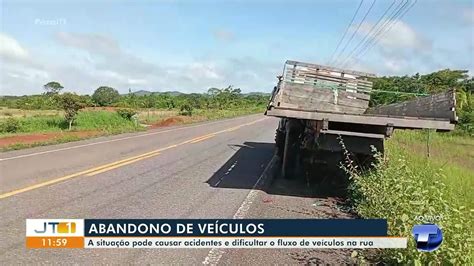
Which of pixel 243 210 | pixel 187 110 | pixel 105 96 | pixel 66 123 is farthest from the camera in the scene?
pixel 105 96

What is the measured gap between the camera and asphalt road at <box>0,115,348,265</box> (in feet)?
14.8

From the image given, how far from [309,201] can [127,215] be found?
10.5 ft

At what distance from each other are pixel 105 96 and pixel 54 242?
81548 mm

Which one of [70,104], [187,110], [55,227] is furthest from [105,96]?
[55,227]

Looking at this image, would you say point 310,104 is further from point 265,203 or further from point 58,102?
point 58,102

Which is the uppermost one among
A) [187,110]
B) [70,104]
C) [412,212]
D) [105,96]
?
[105,96]

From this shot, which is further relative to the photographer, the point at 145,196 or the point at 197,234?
the point at 145,196

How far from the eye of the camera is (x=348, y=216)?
21.0 feet

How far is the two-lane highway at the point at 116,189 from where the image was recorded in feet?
14.9

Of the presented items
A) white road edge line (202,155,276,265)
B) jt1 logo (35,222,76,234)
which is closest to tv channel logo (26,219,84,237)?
jt1 logo (35,222,76,234)

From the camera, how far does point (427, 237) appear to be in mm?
4051

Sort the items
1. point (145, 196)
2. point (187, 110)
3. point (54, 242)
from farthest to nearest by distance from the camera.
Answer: point (187, 110) → point (145, 196) → point (54, 242)

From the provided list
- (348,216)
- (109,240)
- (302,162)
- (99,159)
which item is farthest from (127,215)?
(99,159)

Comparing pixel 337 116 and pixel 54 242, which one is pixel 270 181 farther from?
pixel 54 242
